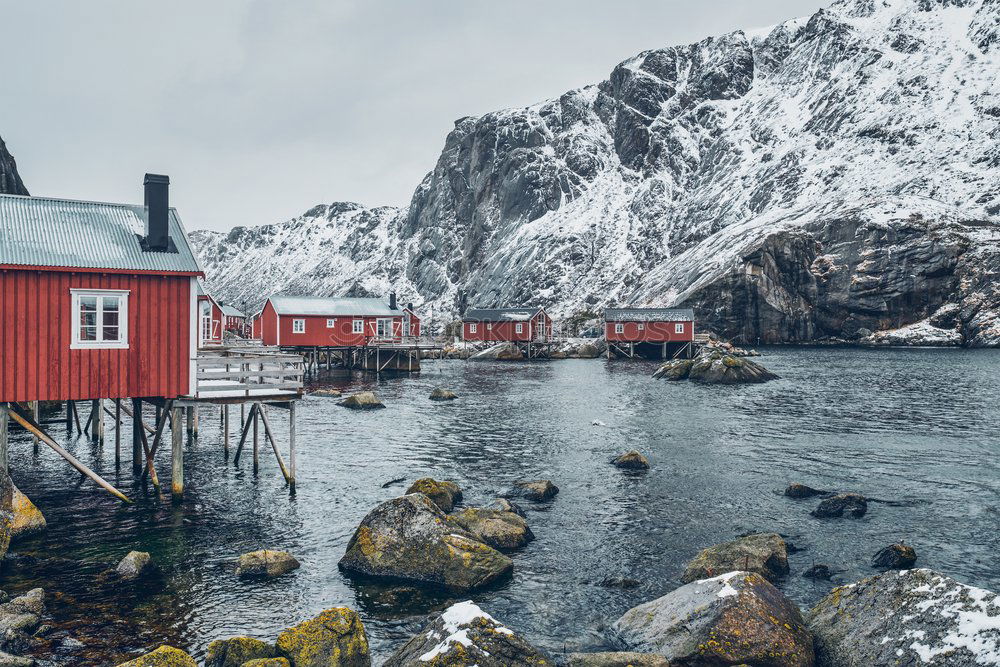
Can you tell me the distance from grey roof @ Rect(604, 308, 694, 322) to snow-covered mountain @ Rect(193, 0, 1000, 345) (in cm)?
1533

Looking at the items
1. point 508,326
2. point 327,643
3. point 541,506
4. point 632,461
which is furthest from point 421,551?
point 508,326

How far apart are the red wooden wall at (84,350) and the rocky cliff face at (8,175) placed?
144 feet

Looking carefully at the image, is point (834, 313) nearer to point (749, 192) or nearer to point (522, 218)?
point (749, 192)

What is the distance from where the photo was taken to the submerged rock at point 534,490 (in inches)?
906

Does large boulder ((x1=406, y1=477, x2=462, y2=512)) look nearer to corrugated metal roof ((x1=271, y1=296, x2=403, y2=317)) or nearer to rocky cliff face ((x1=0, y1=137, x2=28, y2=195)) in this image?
rocky cliff face ((x1=0, y1=137, x2=28, y2=195))

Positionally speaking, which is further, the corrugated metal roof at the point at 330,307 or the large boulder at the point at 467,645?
the corrugated metal roof at the point at 330,307

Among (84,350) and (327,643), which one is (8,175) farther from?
(327,643)

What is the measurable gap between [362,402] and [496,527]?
28.6 meters

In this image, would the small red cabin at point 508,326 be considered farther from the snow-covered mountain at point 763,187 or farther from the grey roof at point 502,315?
the snow-covered mountain at point 763,187

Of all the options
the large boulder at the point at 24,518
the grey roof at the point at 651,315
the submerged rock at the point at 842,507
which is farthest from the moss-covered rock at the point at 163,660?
the grey roof at the point at 651,315

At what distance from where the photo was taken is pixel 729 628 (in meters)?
10.9

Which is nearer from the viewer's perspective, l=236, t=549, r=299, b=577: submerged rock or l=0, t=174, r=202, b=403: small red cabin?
l=236, t=549, r=299, b=577: submerged rock

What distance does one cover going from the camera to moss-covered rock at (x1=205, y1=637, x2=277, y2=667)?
1110 cm

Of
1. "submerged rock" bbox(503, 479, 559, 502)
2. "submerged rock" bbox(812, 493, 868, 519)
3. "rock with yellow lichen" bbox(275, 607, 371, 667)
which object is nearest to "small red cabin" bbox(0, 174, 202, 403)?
"submerged rock" bbox(503, 479, 559, 502)
